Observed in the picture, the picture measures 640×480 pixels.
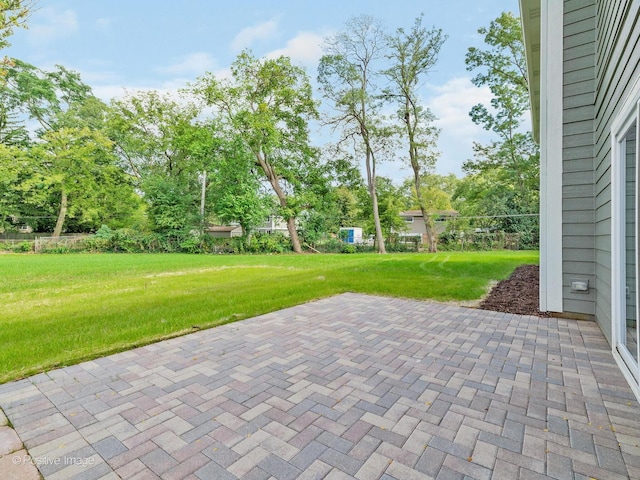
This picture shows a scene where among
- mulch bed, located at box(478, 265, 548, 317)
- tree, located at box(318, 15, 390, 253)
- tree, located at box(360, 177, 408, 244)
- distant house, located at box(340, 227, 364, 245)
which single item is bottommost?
mulch bed, located at box(478, 265, 548, 317)

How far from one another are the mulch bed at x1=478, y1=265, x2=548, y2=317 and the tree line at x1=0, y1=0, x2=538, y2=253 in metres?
11.6

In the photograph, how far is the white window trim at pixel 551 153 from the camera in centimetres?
376

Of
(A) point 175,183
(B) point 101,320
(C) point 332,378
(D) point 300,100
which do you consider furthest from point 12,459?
(A) point 175,183

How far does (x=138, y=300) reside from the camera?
191 inches

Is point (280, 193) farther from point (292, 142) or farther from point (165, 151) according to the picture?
point (165, 151)

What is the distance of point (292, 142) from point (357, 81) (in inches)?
198

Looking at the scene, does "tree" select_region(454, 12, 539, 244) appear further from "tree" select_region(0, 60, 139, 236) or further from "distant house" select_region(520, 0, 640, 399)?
"tree" select_region(0, 60, 139, 236)

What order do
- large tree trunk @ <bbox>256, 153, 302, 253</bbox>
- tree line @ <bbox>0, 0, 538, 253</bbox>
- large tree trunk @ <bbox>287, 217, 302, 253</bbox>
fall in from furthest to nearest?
large tree trunk @ <bbox>287, 217, 302, 253</bbox>, large tree trunk @ <bbox>256, 153, 302, 253</bbox>, tree line @ <bbox>0, 0, 538, 253</bbox>

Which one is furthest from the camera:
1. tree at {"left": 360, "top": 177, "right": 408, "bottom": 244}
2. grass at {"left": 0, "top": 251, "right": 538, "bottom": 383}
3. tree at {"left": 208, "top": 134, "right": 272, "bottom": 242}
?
tree at {"left": 360, "top": 177, "right": 408, "bottom": 244}

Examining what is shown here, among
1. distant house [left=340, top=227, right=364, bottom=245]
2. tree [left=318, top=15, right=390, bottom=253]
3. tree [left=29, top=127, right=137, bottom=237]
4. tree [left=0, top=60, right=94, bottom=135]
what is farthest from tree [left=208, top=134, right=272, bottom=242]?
tree [left=0, top=60, right=94, bottom=135]

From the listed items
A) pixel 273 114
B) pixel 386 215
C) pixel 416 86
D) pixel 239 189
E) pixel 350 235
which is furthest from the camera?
pixel 350 235

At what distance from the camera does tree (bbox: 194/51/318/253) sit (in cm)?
1673

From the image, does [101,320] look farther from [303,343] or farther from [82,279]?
[82,279]

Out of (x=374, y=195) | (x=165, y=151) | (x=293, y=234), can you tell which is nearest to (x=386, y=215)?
(x=374, y=195)
